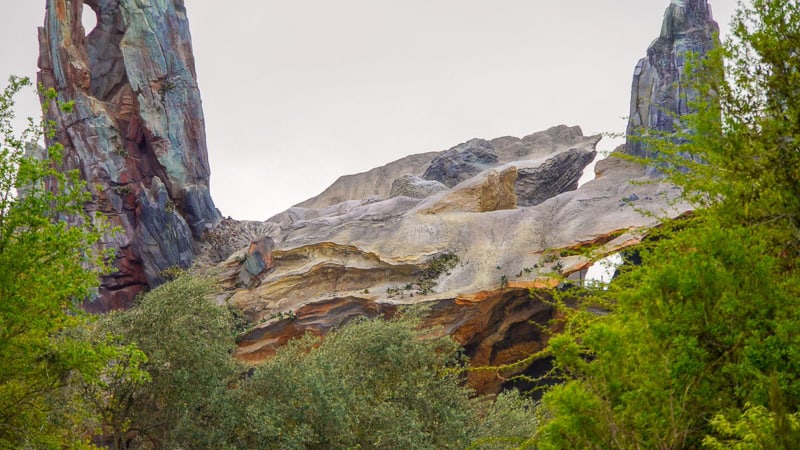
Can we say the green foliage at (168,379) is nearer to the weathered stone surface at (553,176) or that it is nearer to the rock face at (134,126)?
the rock face at (134,126)

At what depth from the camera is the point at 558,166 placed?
2584 inches

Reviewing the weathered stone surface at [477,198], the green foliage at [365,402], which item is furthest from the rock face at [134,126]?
the green foliage at [365,402]

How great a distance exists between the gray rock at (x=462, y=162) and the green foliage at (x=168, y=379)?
4608 centimetres

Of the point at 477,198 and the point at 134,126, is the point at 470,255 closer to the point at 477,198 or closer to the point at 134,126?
the point at 477,198

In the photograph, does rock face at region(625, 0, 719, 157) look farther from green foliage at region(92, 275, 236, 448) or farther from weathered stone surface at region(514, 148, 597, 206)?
green foliage at region(92, 275, 236, 448)

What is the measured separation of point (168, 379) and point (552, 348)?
63.4 feet

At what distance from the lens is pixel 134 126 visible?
196 ft

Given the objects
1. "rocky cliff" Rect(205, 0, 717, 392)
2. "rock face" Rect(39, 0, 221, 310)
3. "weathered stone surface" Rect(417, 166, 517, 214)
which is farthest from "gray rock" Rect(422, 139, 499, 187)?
"rock face" Rect(39, 0, 221, 310)

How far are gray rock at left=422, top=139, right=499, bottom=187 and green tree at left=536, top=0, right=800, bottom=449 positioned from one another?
195 ft

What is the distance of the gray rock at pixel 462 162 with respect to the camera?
236ft

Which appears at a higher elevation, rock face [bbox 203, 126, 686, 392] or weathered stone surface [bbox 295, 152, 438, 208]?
weathered stone surface [bbox 295, 152, 438, 208]

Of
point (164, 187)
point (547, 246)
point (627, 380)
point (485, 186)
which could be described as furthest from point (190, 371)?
point (164, 187)

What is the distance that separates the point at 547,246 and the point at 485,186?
9900 mm

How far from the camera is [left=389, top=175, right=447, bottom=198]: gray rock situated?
5853 cm
